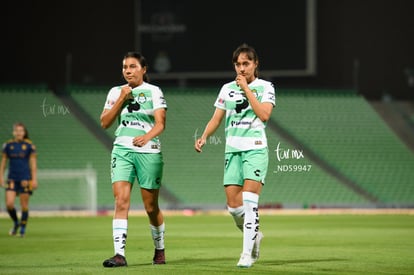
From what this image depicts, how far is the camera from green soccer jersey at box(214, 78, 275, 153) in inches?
409

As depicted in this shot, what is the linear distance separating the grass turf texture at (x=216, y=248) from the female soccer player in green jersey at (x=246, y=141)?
0.57m

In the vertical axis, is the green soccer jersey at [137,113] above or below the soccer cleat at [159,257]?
above

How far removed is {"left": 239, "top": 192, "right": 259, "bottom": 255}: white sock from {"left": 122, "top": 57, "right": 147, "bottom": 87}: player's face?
174 cm

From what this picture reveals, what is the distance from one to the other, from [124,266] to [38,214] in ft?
62.2

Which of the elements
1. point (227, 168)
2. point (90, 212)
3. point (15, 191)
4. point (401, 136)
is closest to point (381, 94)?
point (401, 136)

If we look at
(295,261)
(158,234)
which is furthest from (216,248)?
(158,234)

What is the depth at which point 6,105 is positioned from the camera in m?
34.1

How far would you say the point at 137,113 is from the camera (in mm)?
10617

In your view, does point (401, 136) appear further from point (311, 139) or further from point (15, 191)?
point (15, 191)

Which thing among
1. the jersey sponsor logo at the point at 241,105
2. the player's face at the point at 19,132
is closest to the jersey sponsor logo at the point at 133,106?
the jersey sponsor logo at the point at 241,105

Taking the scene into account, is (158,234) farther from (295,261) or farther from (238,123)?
(295,261)

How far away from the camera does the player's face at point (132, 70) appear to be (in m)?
10.6

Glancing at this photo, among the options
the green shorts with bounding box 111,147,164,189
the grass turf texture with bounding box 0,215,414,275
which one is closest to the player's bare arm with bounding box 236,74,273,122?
A: the green shorts with bounding box 111,147,164,189

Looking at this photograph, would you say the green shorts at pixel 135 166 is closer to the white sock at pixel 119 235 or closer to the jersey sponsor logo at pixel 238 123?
the white sock at pixel 119 235
